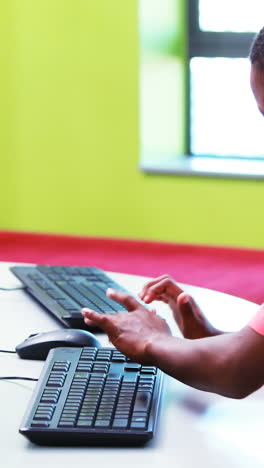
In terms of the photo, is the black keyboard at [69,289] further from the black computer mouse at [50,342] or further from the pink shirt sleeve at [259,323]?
the pink shirt sleeve at [259,323]

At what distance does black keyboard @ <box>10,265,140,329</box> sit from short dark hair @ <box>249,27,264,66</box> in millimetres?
532

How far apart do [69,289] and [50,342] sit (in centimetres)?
36

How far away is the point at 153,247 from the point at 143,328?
8.95ft

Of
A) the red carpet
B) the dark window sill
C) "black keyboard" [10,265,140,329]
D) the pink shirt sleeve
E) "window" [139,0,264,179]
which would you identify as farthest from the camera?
"window" [139,0,264,179]

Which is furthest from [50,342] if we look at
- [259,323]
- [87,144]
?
[87,144]

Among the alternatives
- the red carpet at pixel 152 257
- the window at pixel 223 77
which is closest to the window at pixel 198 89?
the window at pixel 223 77

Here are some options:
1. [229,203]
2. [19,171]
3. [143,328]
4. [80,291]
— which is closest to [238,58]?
[229,203]

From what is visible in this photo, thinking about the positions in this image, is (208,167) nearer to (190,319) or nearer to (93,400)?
(190,319)

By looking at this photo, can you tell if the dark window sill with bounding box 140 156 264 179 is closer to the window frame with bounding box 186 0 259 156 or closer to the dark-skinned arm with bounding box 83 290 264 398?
the window frame with bounding box 186 0 259 156

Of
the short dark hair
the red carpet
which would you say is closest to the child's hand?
the short dark hair

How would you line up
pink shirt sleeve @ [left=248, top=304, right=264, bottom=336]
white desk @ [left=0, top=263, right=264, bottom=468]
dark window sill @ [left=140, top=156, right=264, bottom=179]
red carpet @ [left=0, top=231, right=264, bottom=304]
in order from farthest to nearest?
dark window sill @ [left=140, top=156, right=264, bottom=179]
red carpet @ [left=0, top=231, right=264, bottom=304]
pink shirt sleeve @ [left=248, top=304, right=264, bottom=336]
white desk @ [left=0, top=263, right=264, bottom=468]

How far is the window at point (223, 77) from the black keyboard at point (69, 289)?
235 centimetres

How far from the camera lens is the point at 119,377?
1.20 metres

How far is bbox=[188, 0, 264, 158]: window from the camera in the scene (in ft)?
13.2
